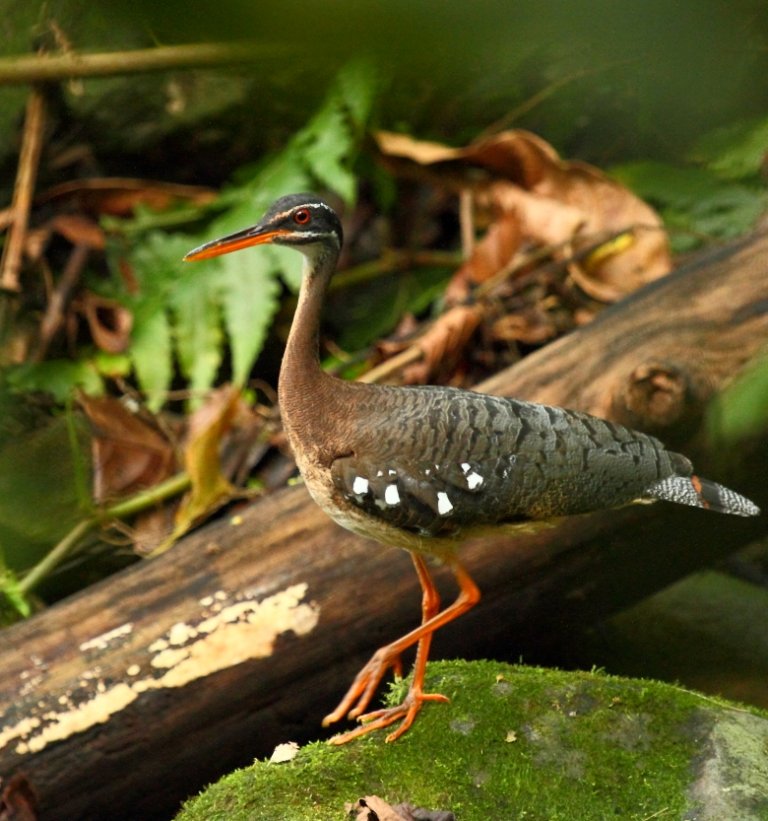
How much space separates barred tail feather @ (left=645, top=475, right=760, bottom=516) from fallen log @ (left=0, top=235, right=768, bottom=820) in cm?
52

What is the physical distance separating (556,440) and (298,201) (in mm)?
1156

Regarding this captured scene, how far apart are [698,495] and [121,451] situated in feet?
10.3

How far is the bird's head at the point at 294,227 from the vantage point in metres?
3.50

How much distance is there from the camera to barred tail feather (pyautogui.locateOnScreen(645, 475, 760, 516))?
3.46m

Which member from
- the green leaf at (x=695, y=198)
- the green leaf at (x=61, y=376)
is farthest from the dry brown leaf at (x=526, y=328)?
the green leaf at (x=61, y=376)

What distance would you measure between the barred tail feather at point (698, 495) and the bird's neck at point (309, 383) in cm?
108

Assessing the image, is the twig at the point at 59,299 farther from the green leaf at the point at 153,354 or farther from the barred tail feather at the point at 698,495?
the barred tail feather at the point at 698,495

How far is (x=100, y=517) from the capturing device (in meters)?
5.06

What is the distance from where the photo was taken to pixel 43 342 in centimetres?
622

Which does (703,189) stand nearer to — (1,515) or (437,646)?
(437,646)

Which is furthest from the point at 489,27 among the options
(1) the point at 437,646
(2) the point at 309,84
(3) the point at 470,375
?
(3) the point at 470,375

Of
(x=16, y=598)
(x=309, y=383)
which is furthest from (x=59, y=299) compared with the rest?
(x=309, y=383)

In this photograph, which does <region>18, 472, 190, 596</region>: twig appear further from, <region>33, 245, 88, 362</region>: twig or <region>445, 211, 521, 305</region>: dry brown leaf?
<region>445, 211, 521, 305</region>: dry brown leaf

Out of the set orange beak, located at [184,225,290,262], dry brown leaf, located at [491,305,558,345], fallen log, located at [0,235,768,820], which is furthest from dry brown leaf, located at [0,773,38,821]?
dry brown leaf, located at [491,305,558,345]
